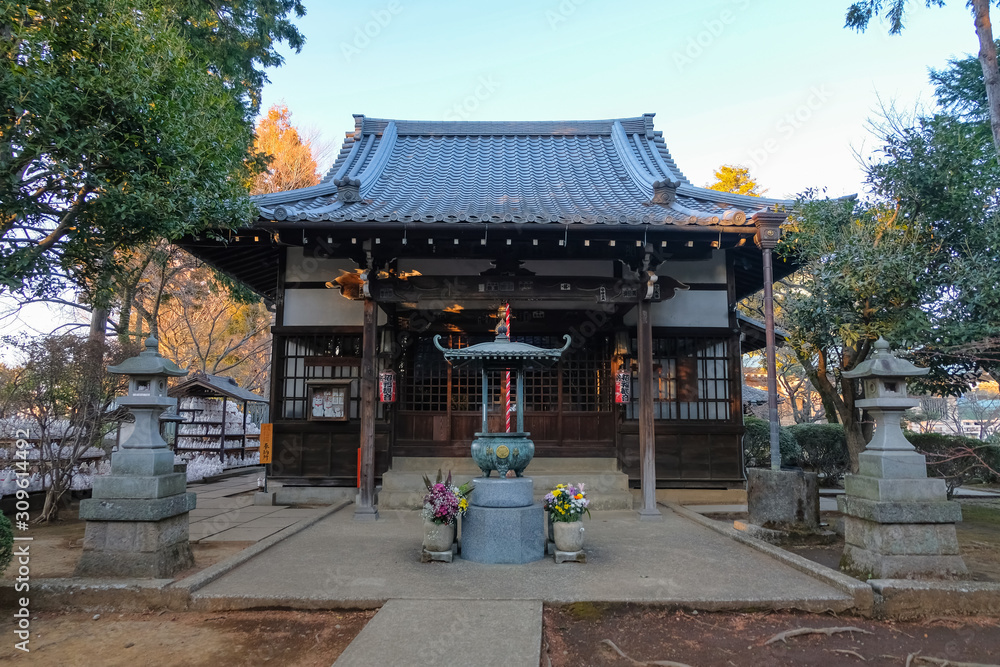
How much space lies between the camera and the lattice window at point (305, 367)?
399 inches

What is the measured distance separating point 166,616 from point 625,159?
36.6ft

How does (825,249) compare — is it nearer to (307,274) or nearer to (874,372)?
(874,372)

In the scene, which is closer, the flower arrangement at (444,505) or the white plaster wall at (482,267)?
the flower arrangement at (444,505)

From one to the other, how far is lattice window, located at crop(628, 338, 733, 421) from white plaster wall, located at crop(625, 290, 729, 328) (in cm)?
33

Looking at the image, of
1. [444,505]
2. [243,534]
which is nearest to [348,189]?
[243,534]

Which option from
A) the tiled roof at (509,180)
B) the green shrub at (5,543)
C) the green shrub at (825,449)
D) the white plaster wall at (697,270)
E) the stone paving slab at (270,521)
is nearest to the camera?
the green shrub at (5,543)

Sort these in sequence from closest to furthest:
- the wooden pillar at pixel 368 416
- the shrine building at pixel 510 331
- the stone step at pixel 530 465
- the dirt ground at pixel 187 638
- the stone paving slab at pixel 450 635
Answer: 1. the stone paving slab at pixel 450 635
2. the dirt ground at pixel 187 638
3. the wooden pillar at pixel 368 416
4. the shrine building at pixel 510 331
5. the stone step at pixel 530 465

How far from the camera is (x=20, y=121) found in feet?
17.3

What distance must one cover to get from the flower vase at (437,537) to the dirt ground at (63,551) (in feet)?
7.49

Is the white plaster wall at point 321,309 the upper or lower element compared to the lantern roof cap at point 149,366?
upper

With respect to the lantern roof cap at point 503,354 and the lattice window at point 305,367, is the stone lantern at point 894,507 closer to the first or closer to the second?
the lantern roof cap at point 503,354

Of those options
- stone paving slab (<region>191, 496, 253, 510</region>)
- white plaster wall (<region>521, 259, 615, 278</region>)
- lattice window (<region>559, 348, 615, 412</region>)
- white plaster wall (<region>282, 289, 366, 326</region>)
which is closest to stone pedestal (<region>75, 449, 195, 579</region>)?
stone paving slab (<region>191, 496, 253, 510</region>)

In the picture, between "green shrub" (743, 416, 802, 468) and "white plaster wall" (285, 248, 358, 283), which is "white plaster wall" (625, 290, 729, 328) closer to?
"green shrub" (743, 416, 802, 468)

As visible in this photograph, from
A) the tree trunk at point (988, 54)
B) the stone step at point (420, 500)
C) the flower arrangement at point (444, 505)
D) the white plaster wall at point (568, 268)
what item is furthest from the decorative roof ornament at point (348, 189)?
the tree trunk at point (988, 54)
